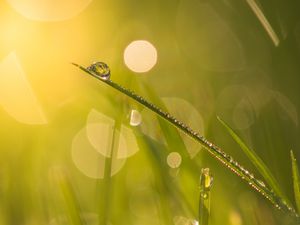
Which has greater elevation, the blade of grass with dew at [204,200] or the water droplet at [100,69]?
the water droplet at [100,69]

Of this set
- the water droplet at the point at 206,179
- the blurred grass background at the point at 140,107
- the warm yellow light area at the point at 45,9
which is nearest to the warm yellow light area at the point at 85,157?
the blurred grass background at the point at 140,107

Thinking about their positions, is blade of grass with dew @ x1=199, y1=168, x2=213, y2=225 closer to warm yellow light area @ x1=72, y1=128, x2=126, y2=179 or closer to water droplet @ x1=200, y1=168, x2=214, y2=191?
water droplet @ x1=200, y1=168, x2=214, y2=191

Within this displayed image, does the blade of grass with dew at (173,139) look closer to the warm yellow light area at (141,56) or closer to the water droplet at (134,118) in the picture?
the water droplet at (134,118)

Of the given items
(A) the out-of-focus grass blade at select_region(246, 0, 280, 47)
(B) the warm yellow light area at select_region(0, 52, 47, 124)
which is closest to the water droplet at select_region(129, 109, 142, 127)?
(A) the out-of-focus grass blade at select_region(246, 0, 280, 47)

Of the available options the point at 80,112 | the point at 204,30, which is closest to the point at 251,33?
the point at 204,30

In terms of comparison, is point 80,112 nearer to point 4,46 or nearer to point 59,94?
point 59,94

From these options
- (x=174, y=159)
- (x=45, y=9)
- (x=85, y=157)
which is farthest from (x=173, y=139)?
(x=45, y=9)

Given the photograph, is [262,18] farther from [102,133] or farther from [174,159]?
[102,133]
